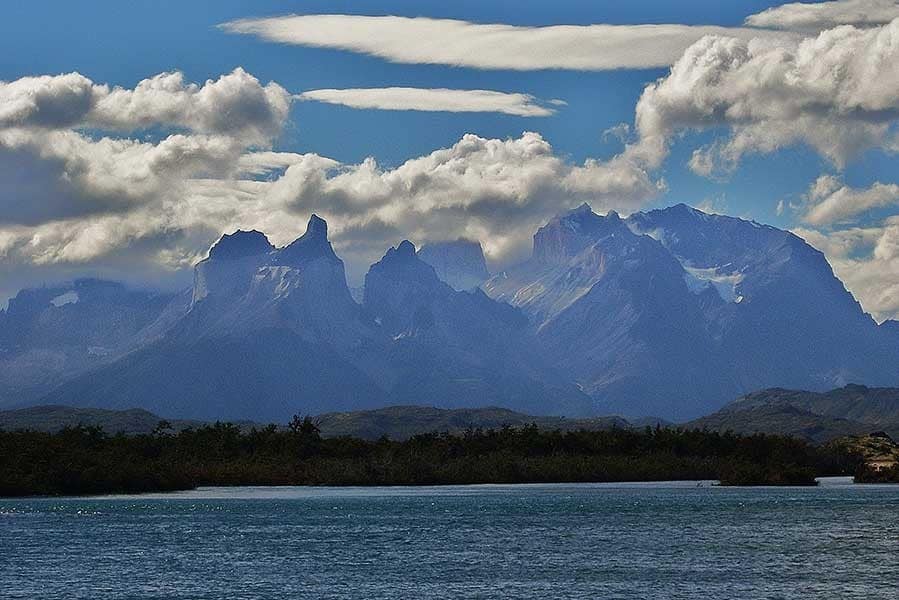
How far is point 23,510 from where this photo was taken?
179625mm

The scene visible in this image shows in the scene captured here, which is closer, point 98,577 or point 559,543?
point 98,577

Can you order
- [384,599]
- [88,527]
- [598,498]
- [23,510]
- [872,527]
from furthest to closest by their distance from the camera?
[598,498], [23,510], [88,527], [872,527], [384,599]

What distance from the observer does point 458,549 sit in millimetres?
128000

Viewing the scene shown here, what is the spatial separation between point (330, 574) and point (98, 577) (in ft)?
55.6

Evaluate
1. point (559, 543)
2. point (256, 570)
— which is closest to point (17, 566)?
point (256, 570)

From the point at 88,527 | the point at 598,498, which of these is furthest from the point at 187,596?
the point at 598,498

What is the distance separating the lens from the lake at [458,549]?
101 meters

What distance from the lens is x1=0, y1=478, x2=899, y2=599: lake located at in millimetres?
100562

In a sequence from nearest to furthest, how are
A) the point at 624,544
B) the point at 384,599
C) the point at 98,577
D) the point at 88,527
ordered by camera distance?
the point at 384,599, the point at 98,577, the point at 624,544, the point at 88,527

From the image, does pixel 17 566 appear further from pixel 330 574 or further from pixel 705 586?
pixel 705 586

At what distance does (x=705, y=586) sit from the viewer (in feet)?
326

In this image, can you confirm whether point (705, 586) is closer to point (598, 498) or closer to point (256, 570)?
point (256, 570)

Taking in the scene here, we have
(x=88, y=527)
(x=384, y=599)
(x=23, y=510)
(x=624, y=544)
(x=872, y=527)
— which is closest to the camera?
(x=384, y=599)

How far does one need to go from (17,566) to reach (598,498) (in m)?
99.3
